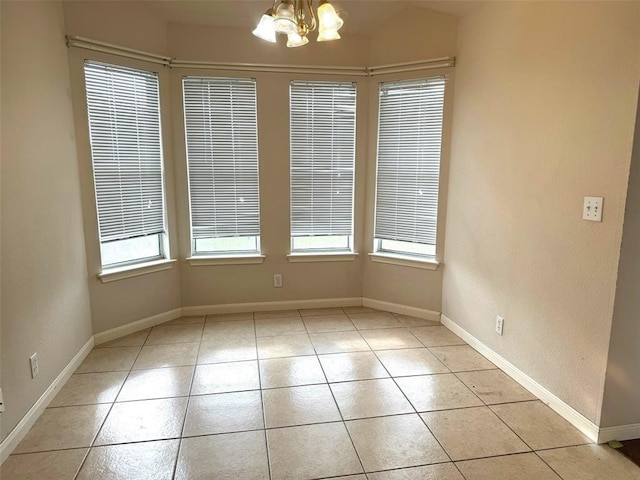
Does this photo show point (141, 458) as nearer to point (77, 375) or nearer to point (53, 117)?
point (77, 375)

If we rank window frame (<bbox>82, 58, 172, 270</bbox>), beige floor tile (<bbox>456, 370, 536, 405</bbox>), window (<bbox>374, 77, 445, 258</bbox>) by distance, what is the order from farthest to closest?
window (<bbox>374, 77, 445, 258</bbox>) → window frame (<bbox>82, 58, 172, 270</bbox>) → beige floor tile (<bbox>456, 370, 536, 405</bbox>)

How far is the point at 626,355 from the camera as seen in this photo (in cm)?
196

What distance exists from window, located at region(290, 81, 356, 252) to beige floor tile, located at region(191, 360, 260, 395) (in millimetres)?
1352

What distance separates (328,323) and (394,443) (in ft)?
5.31

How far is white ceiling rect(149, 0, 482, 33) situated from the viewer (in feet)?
10.1

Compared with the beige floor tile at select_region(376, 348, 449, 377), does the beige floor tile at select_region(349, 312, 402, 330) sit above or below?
above

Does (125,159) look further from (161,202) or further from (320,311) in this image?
(320,311)

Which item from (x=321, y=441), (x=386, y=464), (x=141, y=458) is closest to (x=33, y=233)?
(x=141, y=458)

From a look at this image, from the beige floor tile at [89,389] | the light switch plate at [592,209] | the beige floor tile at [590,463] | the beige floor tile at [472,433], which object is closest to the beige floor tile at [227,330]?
the beige floor tile at [89,389]

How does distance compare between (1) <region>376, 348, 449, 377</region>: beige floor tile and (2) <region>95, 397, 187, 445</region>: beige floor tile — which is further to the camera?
(1) <region>376, 348, 449, 377</region>: beige floor tile

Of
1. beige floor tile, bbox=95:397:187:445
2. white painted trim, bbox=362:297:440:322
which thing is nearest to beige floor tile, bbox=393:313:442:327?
white painted trim, bbox=362:297:440:322

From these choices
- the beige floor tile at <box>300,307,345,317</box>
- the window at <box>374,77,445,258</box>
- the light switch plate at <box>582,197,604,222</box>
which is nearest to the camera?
the light switch plate at <box>582,197,604,222</box>

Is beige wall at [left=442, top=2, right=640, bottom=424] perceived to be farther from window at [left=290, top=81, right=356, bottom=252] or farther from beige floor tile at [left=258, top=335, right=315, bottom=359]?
beige floor tile at [left=258, top=335, right=315, bottom=359]

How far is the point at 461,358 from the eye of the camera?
2.92 m
